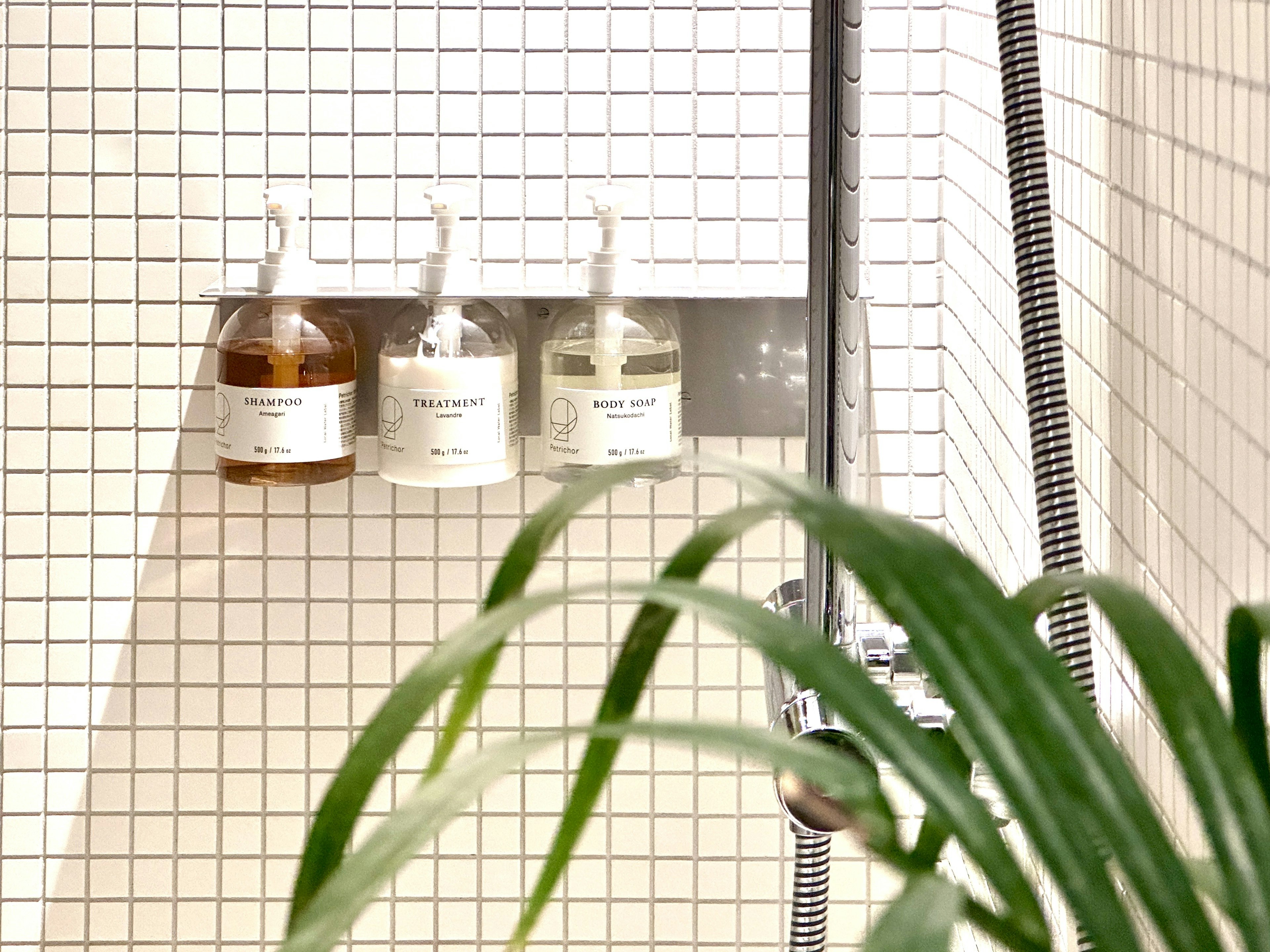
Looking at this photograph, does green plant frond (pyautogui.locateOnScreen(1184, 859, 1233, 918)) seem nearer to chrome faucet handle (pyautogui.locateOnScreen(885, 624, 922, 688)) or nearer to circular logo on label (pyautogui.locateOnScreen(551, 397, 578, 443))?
chrome faucet handle (pyautogui.locateOnScreen(885, 624, 922, 688))

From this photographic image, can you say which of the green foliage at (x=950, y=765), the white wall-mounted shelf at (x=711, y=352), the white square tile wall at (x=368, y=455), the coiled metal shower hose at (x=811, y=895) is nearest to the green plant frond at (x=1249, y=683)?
the green foliage at (x=950, y=765)

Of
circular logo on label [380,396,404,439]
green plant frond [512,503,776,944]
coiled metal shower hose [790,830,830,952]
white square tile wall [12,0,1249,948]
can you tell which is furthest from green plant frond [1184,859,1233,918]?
circular logo on label [380,396,404,439]

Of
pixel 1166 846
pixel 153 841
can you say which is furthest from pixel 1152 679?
pixel 153 841

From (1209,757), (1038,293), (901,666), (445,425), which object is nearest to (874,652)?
(901,666)

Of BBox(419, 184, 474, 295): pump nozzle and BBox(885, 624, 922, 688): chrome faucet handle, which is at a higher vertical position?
BBox(419, 184, 474, 295): pump nozzle

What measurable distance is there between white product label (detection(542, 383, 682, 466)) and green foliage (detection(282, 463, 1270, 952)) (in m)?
0.54

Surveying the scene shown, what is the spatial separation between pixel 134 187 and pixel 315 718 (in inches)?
14.3

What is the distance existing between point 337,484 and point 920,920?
735 mm

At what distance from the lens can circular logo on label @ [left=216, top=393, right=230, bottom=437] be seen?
2.59 feet

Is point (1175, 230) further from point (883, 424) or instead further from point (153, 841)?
point (153, 841)

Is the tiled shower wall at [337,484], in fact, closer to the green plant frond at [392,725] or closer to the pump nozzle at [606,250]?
the pump nozzle at [606,250]

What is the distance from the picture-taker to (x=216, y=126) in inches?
32.7

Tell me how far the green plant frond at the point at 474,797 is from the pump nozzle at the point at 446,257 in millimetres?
579

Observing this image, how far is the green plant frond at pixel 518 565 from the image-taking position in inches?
9.7
